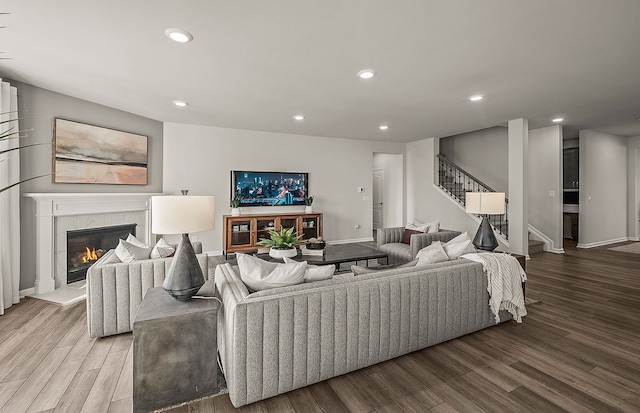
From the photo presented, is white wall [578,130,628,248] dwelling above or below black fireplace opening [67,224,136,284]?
above

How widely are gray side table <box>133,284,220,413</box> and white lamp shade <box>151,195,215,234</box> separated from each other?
1.59ft

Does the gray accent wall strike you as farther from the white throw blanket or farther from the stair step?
the stair step

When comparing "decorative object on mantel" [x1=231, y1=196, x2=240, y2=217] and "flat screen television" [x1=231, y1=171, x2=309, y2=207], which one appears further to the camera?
"flat screen television" [x1=231, y1=171, x2=309, y2=207]

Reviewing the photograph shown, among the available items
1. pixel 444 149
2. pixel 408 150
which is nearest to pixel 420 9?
pixel 408 150

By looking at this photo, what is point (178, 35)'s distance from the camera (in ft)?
8.23

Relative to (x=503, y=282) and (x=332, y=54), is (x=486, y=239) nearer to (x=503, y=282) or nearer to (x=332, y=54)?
(x=503, y=282)

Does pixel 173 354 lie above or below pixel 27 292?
above

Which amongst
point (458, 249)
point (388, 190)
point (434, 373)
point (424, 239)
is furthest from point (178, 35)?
point (388, 190)

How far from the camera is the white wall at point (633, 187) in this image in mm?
7543

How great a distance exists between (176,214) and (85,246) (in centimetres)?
341

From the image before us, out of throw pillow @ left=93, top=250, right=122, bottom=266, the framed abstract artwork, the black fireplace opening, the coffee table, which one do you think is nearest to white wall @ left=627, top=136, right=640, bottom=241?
the coffee table

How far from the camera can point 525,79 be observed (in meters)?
3.49

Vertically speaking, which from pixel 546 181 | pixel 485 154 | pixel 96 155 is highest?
pixel 485 154

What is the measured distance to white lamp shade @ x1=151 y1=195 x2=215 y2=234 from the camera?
196 centimetres
